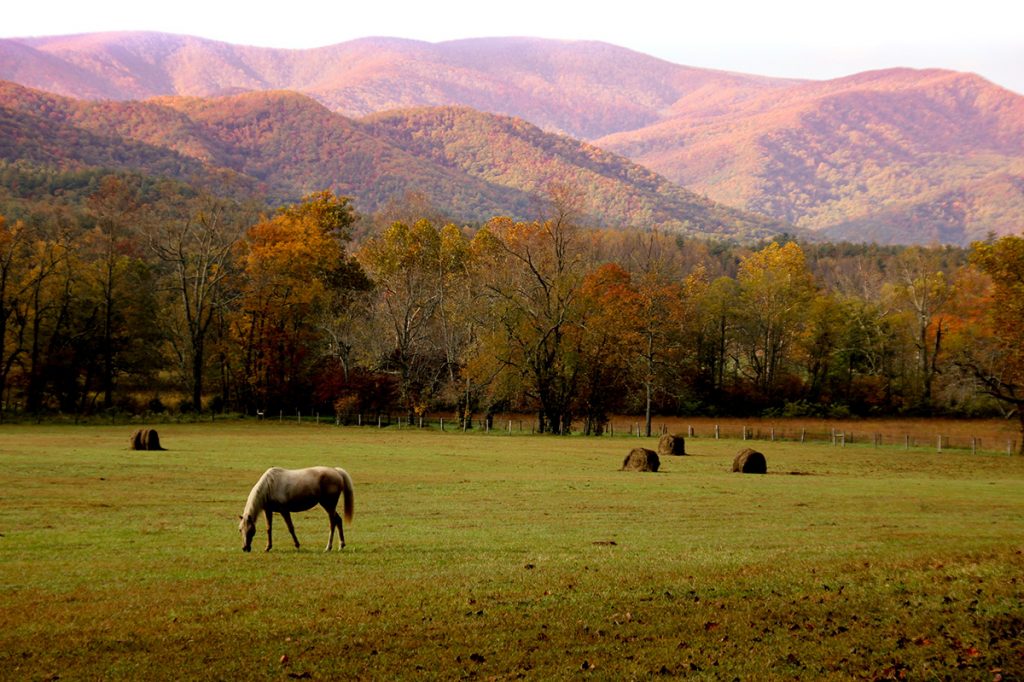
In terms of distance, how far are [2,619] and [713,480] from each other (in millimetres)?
27826

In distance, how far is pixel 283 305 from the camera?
80938mm

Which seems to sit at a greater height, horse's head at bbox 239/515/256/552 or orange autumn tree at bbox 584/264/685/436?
orange autumn tree at bbox 584/264/685/436

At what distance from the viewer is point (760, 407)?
3531 inches

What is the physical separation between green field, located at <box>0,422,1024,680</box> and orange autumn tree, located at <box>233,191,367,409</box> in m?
51.5

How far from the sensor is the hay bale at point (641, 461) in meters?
39.5

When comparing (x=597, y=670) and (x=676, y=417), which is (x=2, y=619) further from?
(x=676, y=417)

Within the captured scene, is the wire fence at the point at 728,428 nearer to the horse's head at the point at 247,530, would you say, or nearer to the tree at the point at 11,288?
the tree at the point at 11,288

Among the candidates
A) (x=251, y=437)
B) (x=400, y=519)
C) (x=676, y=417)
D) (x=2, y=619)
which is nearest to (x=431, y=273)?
(x=676, y=417)

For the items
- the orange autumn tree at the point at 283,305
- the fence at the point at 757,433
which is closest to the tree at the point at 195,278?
the orange autumn tree at the point at 283,305

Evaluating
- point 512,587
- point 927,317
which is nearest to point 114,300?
point 512,587

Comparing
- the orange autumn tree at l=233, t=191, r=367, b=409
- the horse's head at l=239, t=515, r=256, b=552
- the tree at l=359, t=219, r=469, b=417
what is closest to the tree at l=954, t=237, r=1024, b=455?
the tree at l=359, t=219, r=469, b=417

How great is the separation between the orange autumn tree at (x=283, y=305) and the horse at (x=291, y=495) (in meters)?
63.1

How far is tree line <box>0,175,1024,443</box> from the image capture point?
74312 mm

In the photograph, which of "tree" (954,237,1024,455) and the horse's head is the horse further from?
"tree" (954,237,1024,455)
